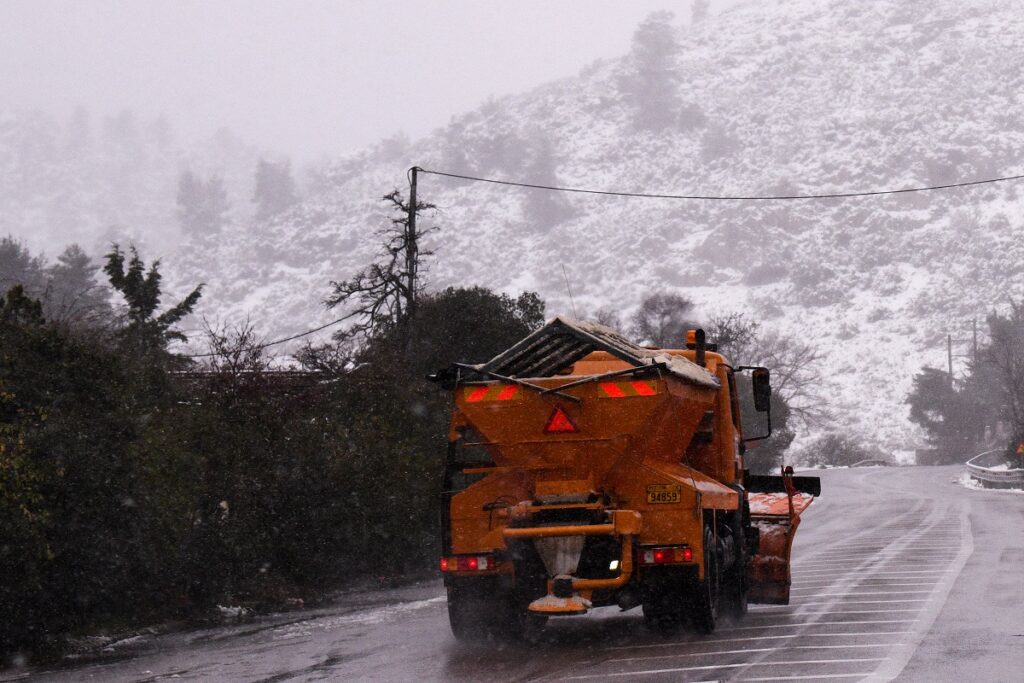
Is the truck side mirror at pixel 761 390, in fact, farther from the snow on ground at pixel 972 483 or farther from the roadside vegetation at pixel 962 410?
the roadside vegetation at pixel 962 410

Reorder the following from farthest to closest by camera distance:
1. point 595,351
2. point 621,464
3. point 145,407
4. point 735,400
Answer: point 145,407 < point 735,400 < point 595,351 < point 621,464

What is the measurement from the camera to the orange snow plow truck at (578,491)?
11125 mm

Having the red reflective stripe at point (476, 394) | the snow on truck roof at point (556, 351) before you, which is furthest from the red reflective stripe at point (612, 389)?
the red reflective stripe at point (476, 394)

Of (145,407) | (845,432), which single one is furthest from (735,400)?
(845,432)

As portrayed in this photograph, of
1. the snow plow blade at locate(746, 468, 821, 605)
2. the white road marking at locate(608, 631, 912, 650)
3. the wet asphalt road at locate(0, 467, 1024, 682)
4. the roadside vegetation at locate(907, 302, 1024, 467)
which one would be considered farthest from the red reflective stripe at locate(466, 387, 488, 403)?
the roadside vegetation at locate(907, 302, 1024, 467)

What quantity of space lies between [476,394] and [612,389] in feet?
3.89

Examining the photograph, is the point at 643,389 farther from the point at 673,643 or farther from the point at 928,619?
the point at 928,619

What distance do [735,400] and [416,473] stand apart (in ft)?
23.6

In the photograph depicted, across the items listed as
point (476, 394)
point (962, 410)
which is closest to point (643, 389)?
point (476, 394)

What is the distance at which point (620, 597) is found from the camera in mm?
11594

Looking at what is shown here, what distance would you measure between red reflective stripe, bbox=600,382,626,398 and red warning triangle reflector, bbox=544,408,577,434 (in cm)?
39

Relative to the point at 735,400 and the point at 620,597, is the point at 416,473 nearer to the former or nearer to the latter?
the point at 735,400

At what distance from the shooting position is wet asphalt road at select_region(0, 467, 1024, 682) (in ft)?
33.3

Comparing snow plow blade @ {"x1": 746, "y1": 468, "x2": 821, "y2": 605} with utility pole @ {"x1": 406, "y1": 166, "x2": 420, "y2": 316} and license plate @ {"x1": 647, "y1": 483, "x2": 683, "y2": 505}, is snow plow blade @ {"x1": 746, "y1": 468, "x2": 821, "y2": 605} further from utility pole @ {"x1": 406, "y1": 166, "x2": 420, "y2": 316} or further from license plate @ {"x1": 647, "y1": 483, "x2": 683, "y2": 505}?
utility pole @ {"x1": 406, "y1": 166, "x2": 420, "y2": 316}
